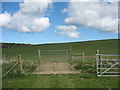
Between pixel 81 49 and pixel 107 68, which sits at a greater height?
pixel 81 49

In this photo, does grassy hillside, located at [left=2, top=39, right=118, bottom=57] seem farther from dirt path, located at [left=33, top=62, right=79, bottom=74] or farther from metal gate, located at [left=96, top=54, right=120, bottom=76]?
metal gate, located at [left=96, top=54, right=120, bottom=76]

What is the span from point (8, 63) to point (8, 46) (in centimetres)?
3420

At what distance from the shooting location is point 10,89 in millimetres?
6488

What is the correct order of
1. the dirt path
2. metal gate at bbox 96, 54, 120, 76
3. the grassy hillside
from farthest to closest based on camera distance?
the grassy hillside, the dirt path, metal gate at bbox 96, 54, 120, 76

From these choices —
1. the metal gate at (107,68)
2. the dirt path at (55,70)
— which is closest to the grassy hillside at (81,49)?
the dirt path at (55,70)

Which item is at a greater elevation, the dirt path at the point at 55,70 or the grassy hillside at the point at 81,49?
the grassy hillside at the point at 81,49

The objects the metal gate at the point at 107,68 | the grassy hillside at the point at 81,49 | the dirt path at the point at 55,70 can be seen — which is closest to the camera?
the metal gate at the point at 107,68

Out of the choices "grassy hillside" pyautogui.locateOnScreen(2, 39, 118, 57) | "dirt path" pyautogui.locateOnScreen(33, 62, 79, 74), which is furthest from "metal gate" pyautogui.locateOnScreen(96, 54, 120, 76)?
"grassy hillside" pyautogui.locateOnScreen(2, 39, 118, 57)

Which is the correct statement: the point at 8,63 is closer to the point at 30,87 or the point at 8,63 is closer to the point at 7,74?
the point at 7,74

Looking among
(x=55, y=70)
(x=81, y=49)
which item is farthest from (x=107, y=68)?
(x=81, y=49)

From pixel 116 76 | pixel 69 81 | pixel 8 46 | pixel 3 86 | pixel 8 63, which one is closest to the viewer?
pixel 3 86

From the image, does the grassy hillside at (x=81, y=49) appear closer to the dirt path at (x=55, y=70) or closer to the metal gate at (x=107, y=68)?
the dirt path at (x=55, y=70)

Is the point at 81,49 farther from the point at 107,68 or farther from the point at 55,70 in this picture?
the point at 107,68

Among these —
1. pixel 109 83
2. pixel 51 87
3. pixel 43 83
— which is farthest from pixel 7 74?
pixel 109 83
